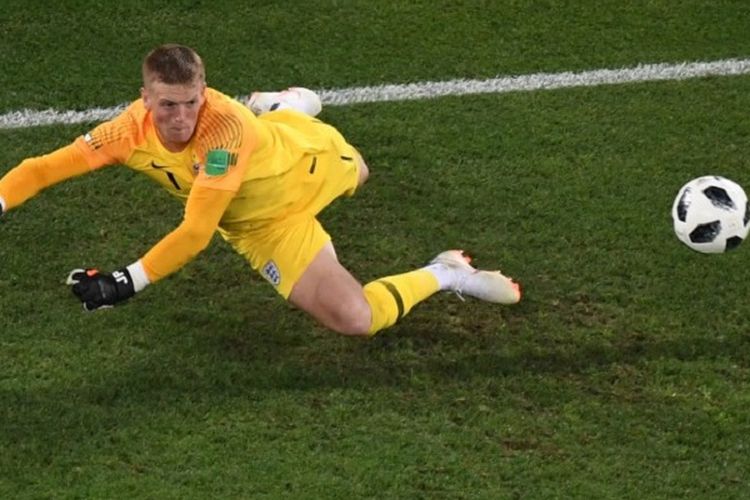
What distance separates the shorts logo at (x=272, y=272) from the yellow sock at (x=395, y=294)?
1.20 feet

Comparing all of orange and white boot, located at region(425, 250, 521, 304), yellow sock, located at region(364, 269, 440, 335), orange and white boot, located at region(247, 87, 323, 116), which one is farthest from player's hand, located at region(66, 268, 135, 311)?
orange and white boot, located at region(247, 87, 323, 116)

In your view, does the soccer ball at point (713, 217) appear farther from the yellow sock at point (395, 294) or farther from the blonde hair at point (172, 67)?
the blonde hair at point (172, 67)

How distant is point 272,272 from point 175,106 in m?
0.91

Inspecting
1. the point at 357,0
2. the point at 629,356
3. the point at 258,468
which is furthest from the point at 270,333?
the point at 357,0

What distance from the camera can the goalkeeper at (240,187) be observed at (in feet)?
18.7

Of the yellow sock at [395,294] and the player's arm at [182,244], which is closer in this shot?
the player's arm at [182,244]

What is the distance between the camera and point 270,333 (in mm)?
6531

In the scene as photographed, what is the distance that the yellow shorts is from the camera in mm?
6203

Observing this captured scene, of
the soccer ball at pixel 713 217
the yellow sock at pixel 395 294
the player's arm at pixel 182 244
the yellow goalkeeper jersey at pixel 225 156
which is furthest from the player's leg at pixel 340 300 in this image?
the soccer ball at pixel 713 217

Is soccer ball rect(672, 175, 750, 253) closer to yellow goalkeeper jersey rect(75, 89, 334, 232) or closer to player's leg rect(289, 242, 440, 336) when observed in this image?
player's leg rect(289, 242, 440, 336)

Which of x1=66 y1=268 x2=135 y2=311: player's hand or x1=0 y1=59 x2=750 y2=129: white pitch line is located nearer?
x1=66 y1=268 x2=135 y2=311: player's hand

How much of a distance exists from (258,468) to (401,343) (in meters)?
1.07

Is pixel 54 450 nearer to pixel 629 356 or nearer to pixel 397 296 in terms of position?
pixel 397 296

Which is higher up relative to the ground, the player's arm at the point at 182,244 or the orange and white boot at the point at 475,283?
the orange and white boot at the point at 475,283
